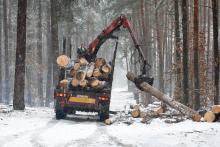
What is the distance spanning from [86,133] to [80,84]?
4007 mm


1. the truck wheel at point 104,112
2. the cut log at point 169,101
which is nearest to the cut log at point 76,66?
the truck wheel at point 104,112

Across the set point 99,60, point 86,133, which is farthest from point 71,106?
point 86,133

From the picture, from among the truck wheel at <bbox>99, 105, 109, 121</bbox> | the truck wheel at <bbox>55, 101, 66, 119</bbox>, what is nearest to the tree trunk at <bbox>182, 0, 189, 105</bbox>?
the truck wheel at <bbox>99, 105, 109, 121</bbox>

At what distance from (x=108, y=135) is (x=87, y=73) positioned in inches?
192

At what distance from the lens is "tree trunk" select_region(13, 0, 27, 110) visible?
1805 centimetres

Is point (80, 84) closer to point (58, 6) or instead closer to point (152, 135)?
point (152, 135)

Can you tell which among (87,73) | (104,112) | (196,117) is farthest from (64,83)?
(196,117)

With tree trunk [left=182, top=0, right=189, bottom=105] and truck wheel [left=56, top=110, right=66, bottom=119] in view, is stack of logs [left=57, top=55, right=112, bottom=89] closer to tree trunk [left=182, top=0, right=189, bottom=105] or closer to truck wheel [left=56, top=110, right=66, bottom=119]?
truck wheel [left=56, top=110, right=66, bottom=119]

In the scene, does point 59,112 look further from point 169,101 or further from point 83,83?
point 169,101

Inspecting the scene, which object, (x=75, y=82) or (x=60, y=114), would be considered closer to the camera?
(x=75, y=82)

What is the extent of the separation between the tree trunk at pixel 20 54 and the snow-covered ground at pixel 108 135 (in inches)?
157

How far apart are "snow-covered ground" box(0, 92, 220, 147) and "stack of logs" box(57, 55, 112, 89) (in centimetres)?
222

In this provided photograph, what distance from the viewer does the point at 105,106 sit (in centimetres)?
1609

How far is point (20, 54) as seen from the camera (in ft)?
59.6
